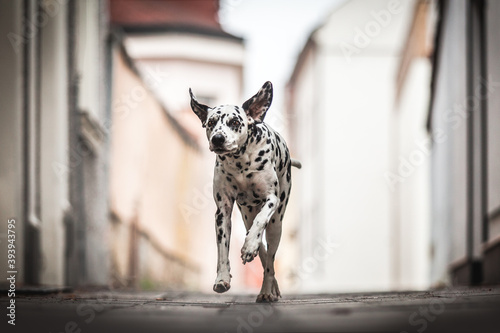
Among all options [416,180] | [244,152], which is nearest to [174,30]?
[416,180]

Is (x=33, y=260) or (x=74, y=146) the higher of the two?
(x=74, y=146)

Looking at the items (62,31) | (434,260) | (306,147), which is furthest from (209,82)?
(62,31)

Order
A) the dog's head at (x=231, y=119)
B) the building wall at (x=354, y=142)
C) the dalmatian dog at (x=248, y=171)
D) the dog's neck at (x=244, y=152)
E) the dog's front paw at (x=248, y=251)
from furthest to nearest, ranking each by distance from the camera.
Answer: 1. the building wall at (x=354, y=142)
2. the dog's neck at (x=244, y=152)
3. the dalmatian dog at (x=248, y=171)
4. the dog's head at (x=231, y=119)
5. the dog's front paw at (x=248, y=251)

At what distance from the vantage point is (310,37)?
110 ft

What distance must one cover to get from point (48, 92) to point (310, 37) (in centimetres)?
2167

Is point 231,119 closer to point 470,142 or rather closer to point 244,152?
point 244,152

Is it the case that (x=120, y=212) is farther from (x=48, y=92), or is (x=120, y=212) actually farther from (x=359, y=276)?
(x=359, y=276)

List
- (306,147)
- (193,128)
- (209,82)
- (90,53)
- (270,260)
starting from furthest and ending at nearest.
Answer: (306,147) → (209,82) → (193,128) → (90,53) → (270,260)

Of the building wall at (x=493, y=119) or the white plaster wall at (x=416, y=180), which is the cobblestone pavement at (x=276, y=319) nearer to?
the building wall at (x=493, y=119)

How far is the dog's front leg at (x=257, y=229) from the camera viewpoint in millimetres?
6684

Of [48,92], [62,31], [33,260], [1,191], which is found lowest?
[33,260]

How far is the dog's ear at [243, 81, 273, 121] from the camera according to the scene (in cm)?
726

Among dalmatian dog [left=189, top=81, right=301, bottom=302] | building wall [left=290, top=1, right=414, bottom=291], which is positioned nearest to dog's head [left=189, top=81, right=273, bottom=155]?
dalmatian dog [left=189, top=81, right=301, bottom=302]

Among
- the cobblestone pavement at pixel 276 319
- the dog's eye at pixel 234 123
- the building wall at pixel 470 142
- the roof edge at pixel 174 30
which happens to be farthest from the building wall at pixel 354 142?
the cobblestone pavement at pixel 276 319
